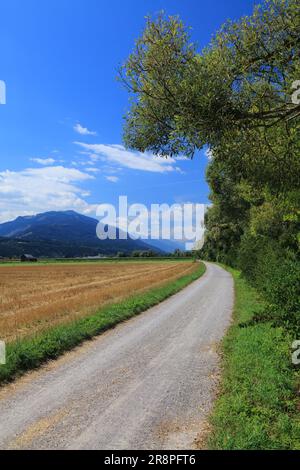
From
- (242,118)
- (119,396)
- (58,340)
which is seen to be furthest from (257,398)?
(58,340)

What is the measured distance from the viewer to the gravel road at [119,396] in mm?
6609

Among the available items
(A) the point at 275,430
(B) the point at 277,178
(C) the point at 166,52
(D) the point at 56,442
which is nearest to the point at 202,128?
(C) the point at 166,52

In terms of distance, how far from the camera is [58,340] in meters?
13.4

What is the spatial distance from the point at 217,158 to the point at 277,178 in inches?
80.2

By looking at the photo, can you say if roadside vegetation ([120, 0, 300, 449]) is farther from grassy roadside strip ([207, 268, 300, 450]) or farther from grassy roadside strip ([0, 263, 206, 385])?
grassy roadside strip ([0, 263, 206, 385])

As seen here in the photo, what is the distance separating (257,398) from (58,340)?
7.29m

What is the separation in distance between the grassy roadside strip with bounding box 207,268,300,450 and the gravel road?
0.40 m

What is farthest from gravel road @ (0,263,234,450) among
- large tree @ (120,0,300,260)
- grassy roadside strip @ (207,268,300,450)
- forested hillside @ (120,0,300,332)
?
large tree @ (120,0,300,260)

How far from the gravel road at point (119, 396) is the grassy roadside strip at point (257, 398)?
1.30 ft

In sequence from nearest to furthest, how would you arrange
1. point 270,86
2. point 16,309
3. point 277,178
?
point 270,86 < point 277,178 < point 16,309

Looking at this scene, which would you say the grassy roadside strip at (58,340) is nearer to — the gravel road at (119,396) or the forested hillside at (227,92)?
the gravel road at (119,396)

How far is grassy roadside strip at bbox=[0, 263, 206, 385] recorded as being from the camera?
10.8 meters

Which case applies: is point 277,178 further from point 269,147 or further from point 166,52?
point 166,52
